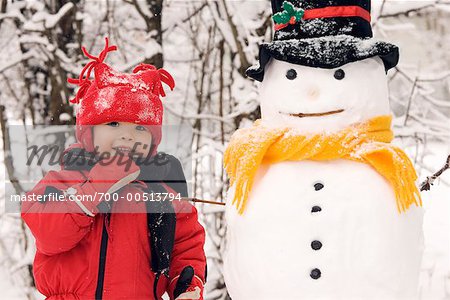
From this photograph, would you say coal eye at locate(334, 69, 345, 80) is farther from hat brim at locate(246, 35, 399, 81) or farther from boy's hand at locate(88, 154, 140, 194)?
boy's hand at locate(88, 154, 140, 194)

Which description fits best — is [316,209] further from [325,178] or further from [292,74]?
[292,74]

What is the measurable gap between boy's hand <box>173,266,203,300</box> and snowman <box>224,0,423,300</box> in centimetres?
14

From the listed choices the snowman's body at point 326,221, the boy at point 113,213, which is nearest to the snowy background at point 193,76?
the boy at point 113,213

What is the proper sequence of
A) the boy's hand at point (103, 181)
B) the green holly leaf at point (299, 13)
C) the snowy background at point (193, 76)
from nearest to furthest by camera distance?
the boy's hand at point (103, 181), the green holly leaf at point (299, 13), the snowy background at point (193, 76)

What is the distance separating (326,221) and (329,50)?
0.49m

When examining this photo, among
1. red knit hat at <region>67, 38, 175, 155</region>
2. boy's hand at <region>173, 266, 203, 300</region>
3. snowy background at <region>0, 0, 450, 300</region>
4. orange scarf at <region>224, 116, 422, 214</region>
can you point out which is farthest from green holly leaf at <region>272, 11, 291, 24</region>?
snowy background at <region>0, 0, 450, 300</region>

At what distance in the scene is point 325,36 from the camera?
1.70m

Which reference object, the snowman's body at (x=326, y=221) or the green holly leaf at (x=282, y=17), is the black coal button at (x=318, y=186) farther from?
the green holly leaf at (x=282, y=17)

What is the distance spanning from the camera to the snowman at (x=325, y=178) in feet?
5.34

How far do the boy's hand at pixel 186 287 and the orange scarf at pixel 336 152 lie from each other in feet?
0.81

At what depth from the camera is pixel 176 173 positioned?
190cm

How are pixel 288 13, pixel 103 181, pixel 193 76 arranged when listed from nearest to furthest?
pixel 103 181
pixel 288 13
pixel 193 76

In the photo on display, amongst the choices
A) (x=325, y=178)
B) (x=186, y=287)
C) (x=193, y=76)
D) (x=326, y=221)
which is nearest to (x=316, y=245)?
(x=326, y=221)

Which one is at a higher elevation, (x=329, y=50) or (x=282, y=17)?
(x=282, y=17)
